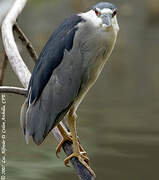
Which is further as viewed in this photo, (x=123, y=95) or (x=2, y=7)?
(x=123, y=95)

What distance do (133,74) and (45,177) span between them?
240 cm

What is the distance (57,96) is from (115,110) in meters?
3.08

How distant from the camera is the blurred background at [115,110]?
386 centimetres

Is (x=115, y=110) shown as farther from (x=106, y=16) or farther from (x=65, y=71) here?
(x=106, y=16)

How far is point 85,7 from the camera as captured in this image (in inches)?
281

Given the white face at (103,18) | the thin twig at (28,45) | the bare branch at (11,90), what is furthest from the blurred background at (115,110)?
the white face at (103,18)

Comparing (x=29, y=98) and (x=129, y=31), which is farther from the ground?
(x=29, y=98)

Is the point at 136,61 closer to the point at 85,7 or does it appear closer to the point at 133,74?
the point at 133,74

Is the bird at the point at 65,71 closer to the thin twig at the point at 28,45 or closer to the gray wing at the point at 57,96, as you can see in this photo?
the gray wing at the point at 57,96

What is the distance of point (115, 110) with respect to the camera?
492 centimetres

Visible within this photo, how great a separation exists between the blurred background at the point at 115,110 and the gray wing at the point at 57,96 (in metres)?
1.86

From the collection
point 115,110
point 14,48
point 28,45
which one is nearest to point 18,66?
point 14,48

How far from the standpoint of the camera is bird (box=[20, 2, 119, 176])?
5.93 feet

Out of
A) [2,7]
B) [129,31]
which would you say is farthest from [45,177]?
[129,31]
